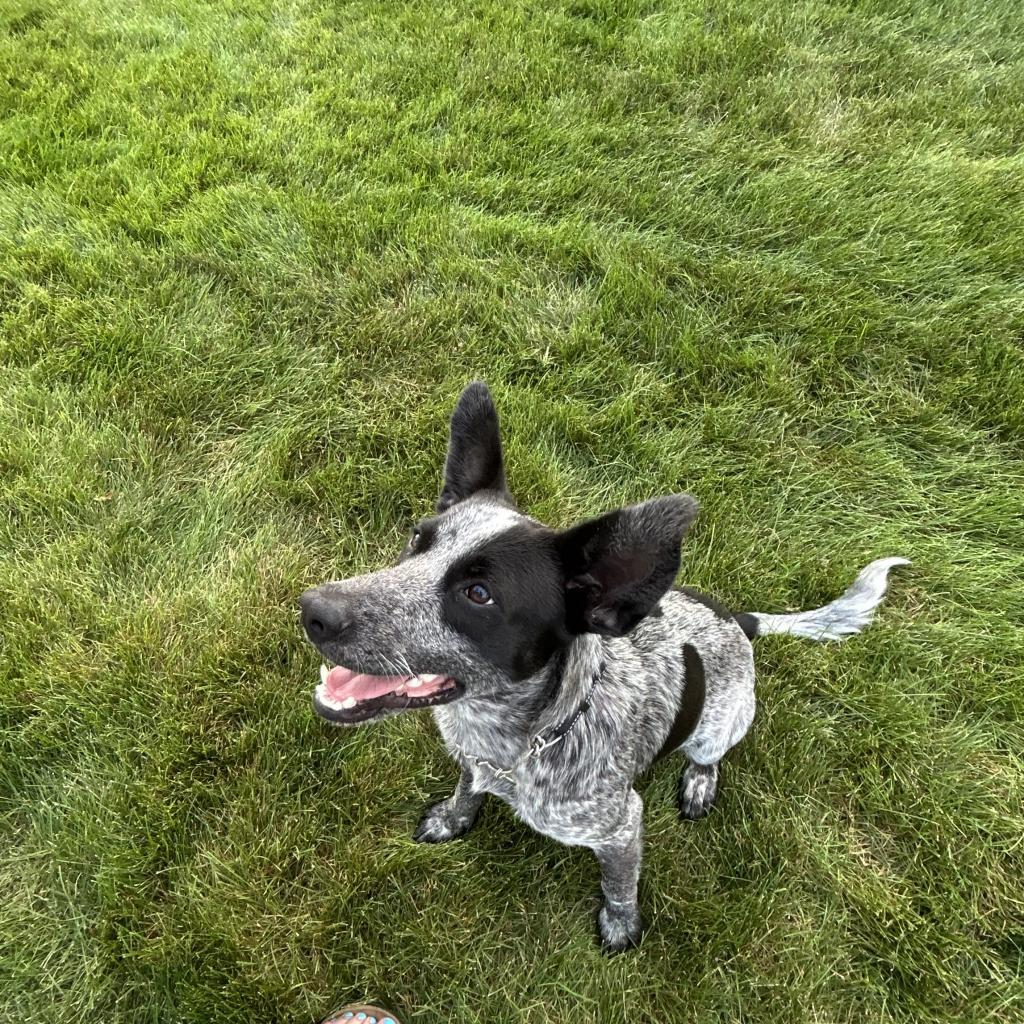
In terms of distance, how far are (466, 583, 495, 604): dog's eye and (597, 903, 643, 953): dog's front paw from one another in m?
1.41

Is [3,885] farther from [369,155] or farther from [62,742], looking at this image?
[369,155]

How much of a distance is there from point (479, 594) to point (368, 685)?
0.48 meters

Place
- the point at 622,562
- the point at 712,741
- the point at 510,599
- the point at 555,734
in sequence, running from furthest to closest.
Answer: the point at 712,741 → the point at 555,734 → the point at 510,599 → the point at 622,562

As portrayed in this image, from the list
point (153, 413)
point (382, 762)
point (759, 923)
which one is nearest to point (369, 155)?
point (153, 413)

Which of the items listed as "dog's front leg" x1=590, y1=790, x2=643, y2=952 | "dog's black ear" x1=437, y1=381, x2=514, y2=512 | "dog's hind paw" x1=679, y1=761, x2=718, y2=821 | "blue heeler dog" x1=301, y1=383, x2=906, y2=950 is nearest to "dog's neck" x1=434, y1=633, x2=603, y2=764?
"blue heeler dog" x1=301, y1=383, x2=906, y2=950

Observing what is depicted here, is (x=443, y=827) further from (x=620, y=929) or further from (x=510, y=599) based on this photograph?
(x=510, y=599)

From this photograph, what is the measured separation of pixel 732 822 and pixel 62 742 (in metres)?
2.75

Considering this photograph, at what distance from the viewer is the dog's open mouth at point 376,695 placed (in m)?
2.11

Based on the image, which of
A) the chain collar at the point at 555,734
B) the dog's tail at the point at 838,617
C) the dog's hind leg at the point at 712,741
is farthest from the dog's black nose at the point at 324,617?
the dog's tail at the point at 838,617

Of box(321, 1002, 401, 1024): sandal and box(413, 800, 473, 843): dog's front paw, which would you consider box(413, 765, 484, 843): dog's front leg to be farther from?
box(321, 1002, 401, 1024): sandal

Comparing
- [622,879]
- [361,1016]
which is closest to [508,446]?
[622,879]

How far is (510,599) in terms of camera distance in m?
2.00

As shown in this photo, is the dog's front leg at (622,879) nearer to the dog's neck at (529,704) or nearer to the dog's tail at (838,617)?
the dog's neck at (529,704)

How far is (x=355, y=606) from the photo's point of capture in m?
2.02
